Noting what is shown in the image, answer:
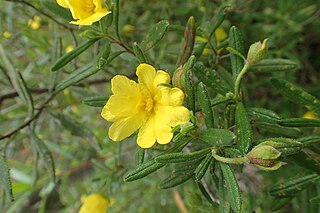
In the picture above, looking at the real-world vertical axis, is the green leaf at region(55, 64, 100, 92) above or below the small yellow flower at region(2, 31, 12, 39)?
above

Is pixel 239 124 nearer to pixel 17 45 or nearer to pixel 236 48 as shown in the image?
pixel 236 48

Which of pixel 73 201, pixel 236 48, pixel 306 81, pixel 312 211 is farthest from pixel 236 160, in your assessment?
pixel 306 81

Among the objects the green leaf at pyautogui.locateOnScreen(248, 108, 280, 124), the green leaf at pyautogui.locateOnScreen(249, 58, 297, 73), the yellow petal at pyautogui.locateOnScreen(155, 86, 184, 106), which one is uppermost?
the yellow petal at pyautogui.locateOnScreen(155, 86, 184, 106)

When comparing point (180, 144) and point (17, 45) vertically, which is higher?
point (180, 144)

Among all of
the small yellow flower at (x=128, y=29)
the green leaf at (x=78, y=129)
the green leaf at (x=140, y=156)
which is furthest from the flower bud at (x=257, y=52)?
the small yellow flower at (x=128, y=29)

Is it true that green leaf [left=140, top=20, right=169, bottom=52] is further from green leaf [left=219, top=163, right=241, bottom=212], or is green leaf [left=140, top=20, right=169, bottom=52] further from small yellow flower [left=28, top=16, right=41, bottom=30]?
small yellow flower [left=28, top=16, right=41, bottom=30]

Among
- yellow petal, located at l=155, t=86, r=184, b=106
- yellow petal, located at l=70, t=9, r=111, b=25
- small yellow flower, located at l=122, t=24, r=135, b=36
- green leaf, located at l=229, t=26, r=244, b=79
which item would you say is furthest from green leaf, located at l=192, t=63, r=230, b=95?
small yellow flower, located at l=122, t=24, r=135, b=36
